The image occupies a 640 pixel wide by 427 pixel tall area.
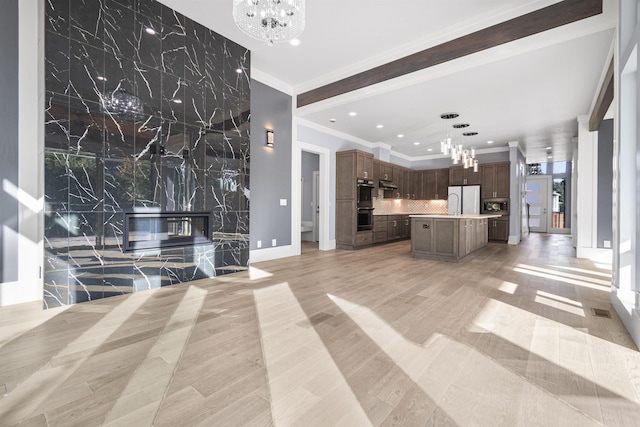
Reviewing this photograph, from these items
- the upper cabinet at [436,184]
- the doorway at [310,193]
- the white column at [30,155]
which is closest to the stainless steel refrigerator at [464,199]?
the upper cabinet at [436,184]

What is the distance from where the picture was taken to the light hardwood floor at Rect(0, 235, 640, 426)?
137 centimetres

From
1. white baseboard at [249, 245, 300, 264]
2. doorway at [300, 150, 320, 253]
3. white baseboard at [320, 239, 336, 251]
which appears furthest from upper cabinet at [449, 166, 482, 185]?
white baseboard at [249, 245, 300, 264]

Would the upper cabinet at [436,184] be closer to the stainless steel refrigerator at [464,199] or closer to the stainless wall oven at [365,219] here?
the stainless steel refrigerator at [464,199]

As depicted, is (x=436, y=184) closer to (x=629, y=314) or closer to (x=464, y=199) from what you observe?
(x=464, y=199)

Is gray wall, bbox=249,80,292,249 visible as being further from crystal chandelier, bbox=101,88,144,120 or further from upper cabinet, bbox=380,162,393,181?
upper cabinet, bbox=380,162,393,181

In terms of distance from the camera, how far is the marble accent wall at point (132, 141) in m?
2.88

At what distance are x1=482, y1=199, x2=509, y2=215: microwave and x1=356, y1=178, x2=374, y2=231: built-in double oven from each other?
12.4 feet

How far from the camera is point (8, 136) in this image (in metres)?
2.94

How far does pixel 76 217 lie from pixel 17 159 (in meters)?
0.85

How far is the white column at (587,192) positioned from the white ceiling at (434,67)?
0.51 meters

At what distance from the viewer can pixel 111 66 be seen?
3186 millimetres

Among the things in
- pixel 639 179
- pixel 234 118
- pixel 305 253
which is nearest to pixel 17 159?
pixel 234 118

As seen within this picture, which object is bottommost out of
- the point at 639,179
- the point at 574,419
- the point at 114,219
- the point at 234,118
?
the point at 574,419

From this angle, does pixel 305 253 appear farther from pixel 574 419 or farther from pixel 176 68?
pixel 574 419
